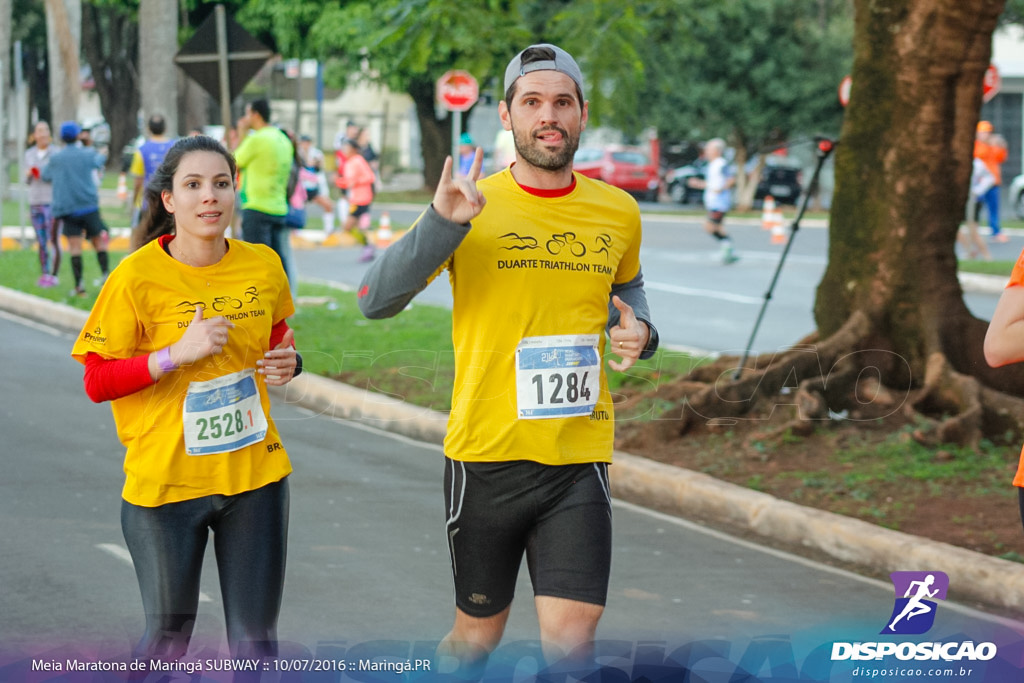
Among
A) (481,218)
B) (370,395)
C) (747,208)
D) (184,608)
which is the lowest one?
(747,208)

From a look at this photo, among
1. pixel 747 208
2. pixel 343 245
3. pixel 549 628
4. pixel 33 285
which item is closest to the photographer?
pixel 549 628

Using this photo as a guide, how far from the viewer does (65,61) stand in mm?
27203

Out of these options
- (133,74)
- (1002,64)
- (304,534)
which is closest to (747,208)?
(1002,64)

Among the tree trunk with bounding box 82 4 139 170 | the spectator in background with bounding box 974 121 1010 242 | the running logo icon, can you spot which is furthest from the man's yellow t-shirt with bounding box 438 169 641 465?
the tree trunk with bounding box 82 4 139 170

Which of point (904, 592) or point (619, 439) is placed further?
point (619, 439)

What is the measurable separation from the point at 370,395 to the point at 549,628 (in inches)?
271

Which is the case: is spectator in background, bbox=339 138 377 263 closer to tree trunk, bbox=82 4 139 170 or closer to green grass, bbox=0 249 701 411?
green grass, bbox=0 249 701 411

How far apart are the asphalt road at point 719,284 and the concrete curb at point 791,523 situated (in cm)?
395

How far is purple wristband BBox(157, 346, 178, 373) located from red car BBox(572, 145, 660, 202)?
127 ft

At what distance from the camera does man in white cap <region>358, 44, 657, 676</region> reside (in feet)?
12.3

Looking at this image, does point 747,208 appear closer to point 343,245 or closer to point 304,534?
point 343,245

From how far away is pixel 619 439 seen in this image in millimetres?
9008

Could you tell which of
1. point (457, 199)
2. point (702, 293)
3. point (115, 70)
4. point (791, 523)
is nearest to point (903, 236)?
point (791, 523)

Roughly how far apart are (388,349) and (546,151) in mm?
8393
